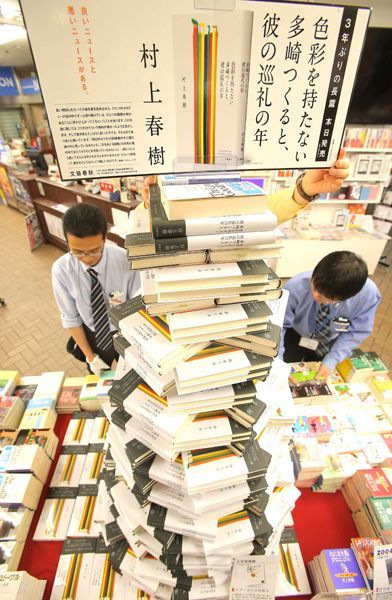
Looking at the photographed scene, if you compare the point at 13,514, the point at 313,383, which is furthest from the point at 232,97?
the point at 13,514

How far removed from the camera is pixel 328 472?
1784 mm

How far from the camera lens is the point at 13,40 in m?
7.40

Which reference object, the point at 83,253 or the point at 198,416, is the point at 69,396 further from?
the point at 198,416

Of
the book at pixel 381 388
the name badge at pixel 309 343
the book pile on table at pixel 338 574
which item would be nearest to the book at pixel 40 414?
the book pile on table at pixel 338 574

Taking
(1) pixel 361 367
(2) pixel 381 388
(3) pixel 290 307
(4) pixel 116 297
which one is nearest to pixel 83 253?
(4) pixel 116 297

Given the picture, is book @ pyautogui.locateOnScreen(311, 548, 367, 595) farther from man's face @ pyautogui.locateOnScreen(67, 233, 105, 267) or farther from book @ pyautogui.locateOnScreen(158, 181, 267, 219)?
man's face @ pyautogui.locateOnScreen(67, 233, 105, 267)

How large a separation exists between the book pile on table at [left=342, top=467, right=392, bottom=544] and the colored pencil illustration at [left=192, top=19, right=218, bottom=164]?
1.82 metres

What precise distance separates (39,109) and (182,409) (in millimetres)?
16646

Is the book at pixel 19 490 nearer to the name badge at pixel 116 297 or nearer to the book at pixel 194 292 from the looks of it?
the name badge at pixel 116 297

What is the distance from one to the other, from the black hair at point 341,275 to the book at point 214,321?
1112 mm

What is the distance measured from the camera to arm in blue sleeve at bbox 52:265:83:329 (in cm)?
212

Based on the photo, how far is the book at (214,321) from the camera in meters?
0.94

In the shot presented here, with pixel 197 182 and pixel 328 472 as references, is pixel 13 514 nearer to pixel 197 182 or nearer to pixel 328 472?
pixel 328 472

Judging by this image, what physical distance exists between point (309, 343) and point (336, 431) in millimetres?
737
